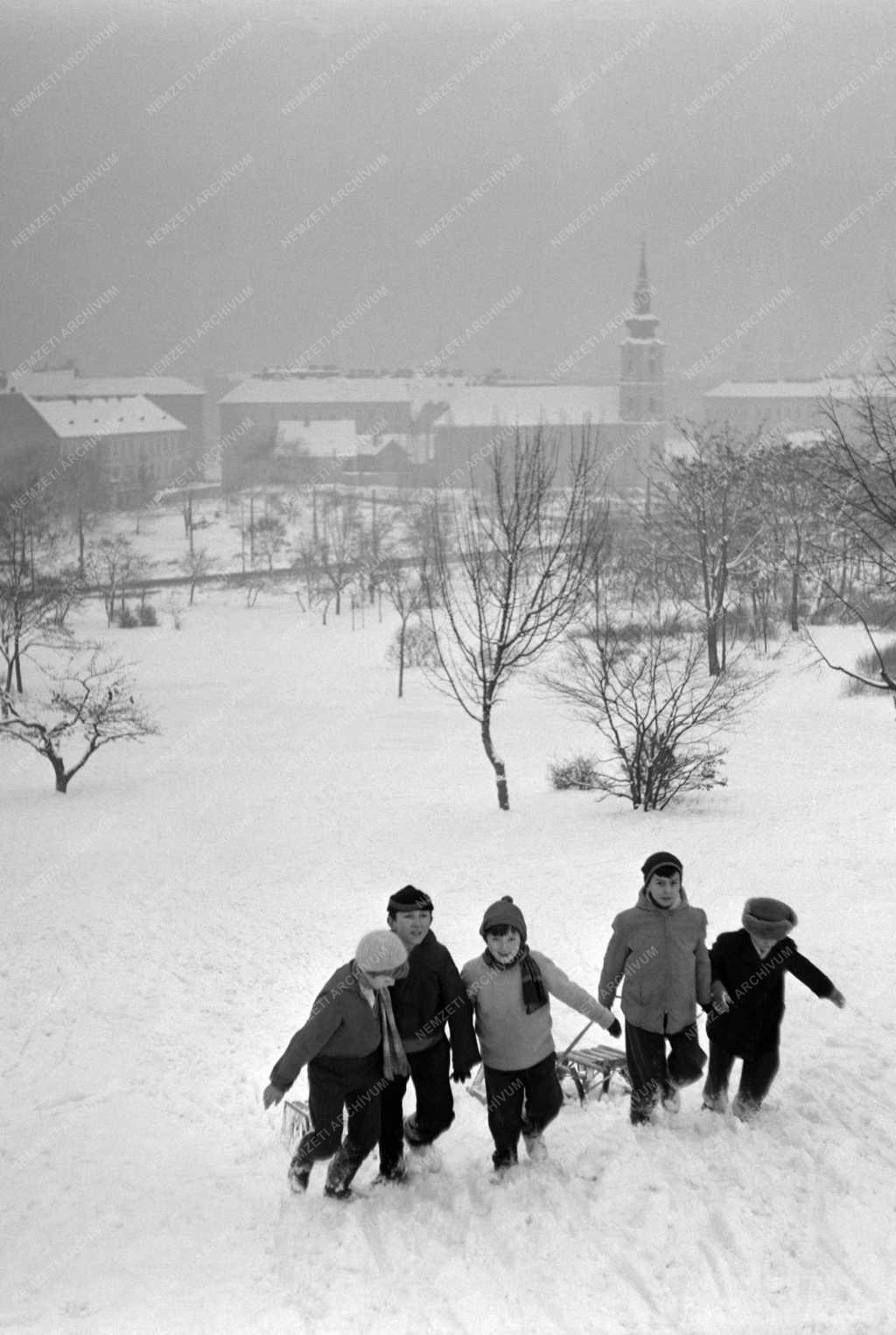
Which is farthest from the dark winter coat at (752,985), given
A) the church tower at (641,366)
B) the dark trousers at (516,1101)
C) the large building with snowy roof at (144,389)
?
the large building with snowy roof at (144,389)

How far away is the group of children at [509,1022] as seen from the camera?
5.89 meters

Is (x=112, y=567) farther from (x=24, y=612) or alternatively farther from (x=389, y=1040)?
(x=389, y=1040)

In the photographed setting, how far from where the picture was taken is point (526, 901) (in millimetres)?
13430

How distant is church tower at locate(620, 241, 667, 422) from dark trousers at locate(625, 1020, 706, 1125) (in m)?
114

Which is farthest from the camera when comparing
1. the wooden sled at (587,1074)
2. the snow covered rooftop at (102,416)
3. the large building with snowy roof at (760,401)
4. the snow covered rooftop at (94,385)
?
the snow covered rooftop at (94,385)

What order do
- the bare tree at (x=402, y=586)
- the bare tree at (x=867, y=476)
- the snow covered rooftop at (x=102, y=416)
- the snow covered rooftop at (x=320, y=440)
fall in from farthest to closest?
the snow covered rooftop at (x=320, y=440) < the snow covered rooftop at (x=102, y=416) < the bare tree at (x=402, y=586) < the bare tree at (x=867, y=476)

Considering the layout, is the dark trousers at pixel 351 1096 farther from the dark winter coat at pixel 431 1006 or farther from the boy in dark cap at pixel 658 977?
the boy in dark cap at pixel 658 977

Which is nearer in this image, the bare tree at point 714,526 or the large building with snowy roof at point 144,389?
the bare tree at point 714,526

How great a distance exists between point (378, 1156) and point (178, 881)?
1043 cm

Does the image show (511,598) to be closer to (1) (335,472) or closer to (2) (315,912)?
(2) (315,912)

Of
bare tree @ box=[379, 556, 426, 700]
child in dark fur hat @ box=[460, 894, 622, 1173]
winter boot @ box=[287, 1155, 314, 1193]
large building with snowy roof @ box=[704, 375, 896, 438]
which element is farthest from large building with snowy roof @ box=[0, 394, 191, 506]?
child in dark fur hat @ box=[460, 894, 622, 1173]

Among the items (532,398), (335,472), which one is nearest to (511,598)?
(335,472)

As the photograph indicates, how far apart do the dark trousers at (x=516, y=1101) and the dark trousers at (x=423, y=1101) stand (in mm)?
269

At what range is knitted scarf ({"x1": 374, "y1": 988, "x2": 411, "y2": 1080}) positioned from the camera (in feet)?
19.6
